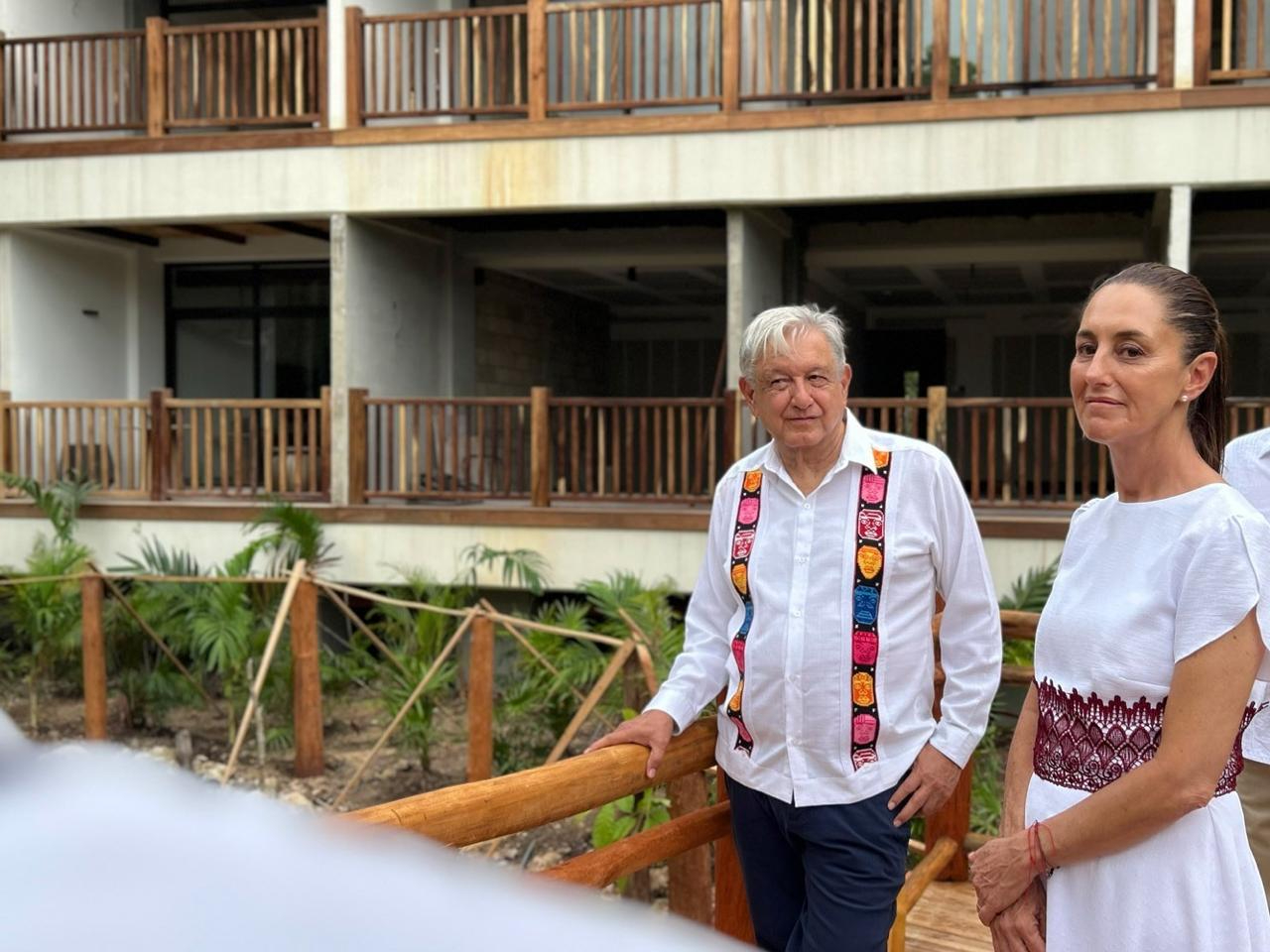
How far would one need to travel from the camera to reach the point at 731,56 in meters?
10.5

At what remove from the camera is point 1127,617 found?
1918mm

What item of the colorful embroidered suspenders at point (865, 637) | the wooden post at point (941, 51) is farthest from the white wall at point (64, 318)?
the colorful embroidered suspenders at point (865, 637)

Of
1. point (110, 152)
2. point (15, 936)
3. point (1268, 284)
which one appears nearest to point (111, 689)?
point (110, 152)

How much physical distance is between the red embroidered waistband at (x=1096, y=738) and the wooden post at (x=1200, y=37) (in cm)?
895

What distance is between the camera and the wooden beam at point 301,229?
42.8 ft

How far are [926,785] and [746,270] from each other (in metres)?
8.78

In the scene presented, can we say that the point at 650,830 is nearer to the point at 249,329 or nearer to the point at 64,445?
the point at 64,445

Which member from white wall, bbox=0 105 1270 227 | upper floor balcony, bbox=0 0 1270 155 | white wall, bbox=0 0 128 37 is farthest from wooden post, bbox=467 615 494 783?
white wall, bbox=0 0 128 37

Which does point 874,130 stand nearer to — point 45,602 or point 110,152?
point 110,152

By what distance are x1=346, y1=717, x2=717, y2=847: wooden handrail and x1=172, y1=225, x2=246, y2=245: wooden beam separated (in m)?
11.6

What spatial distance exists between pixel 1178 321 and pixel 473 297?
1272 cm

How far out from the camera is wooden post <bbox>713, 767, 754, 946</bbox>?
119 inches

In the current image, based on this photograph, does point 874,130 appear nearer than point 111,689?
Yes

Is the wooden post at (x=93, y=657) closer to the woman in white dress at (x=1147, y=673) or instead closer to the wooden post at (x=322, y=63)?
the wooden post at (x=322, y=63)
